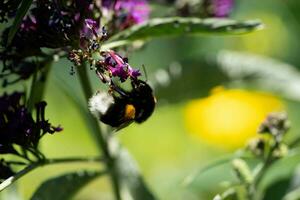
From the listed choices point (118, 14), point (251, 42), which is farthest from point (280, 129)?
point (251, 42)

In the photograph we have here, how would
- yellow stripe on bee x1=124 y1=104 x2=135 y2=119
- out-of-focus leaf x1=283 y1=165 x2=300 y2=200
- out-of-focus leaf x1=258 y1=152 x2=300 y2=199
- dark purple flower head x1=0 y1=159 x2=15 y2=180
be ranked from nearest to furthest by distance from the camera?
1. yellow stripe on bee x1=124 y1=104 x2=135 y2=119
2. dark purple flower head x1=0 y1=159 x2=15 y2=180
3. out-of-focus leaf x1=283 y1=165 x2=300 y2=200
4. out-of-focus leaf x1=258 y1=152 x2=300 y2=199

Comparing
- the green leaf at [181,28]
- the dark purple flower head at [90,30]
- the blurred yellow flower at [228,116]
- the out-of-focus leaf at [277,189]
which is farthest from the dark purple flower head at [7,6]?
the blurred yellow flower at [228,116]

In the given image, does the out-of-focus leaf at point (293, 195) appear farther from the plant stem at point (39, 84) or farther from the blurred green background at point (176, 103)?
the plant stem at point (39, 84)

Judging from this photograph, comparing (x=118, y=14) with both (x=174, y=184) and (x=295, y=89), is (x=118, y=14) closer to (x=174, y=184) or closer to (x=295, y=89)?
(x=295, y=89)

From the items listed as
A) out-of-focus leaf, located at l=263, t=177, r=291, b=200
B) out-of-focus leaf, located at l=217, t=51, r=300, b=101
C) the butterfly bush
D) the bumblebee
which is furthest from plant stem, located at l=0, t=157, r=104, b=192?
out-of-focus leaf, located at l=217, t=51, r=300, b=101

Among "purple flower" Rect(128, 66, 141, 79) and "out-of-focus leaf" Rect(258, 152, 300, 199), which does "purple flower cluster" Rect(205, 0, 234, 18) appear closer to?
"out-of-focus leaf" Rect(258, 152, 300, 199)

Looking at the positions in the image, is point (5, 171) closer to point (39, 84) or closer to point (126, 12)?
point (39, 84)

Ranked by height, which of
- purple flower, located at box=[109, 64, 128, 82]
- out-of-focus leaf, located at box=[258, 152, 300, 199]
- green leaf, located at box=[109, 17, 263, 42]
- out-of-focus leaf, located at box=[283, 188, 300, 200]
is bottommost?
out-of-focus leaf, located at box=[283, 188, 300, 200]

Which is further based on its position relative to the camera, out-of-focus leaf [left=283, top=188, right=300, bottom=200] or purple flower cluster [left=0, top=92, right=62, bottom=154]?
out-of-focus leaf [left=283, top=188, right=300, bottom=200]
